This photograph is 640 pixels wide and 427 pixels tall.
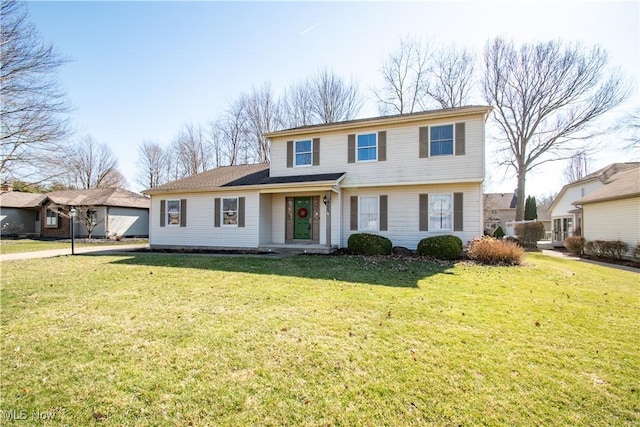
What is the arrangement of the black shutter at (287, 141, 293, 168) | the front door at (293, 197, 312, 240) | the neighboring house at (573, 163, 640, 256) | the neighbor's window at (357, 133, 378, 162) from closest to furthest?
the neighbor's window at (357, 133, 378, 162) → the neighboring house at (573, 163, 640, 256) → the front door at (293, 197, 312, 240) → the black shutter at (287, 141, 293, 168)

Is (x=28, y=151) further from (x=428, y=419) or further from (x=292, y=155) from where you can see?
(x=428, y=419)

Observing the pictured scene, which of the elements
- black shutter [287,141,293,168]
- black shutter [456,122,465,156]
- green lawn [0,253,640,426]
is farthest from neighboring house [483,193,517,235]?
green lawn [0,253,640,426]

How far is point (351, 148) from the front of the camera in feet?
44.9

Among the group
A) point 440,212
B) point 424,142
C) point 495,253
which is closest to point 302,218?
point 440,212

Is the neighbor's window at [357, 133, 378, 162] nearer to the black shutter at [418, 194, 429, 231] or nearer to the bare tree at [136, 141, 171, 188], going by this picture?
the black shutter at [418, 194, 429, 231]

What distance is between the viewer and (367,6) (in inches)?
394

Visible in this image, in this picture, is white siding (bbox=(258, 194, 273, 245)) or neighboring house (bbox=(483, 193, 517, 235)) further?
neighboring house (bbox=(483, 193, 517, 235))

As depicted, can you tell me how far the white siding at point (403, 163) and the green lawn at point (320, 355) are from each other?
634cm

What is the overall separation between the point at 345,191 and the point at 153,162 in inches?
1329

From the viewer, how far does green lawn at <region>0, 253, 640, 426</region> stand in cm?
254

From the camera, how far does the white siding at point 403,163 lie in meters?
11.9

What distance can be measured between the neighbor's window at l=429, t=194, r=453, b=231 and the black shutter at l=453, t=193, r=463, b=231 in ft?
0.43

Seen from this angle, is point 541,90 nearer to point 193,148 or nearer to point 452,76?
point 452,76

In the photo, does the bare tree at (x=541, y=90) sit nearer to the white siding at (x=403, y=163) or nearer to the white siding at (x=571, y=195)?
the white siding at (x=571, y=195)
